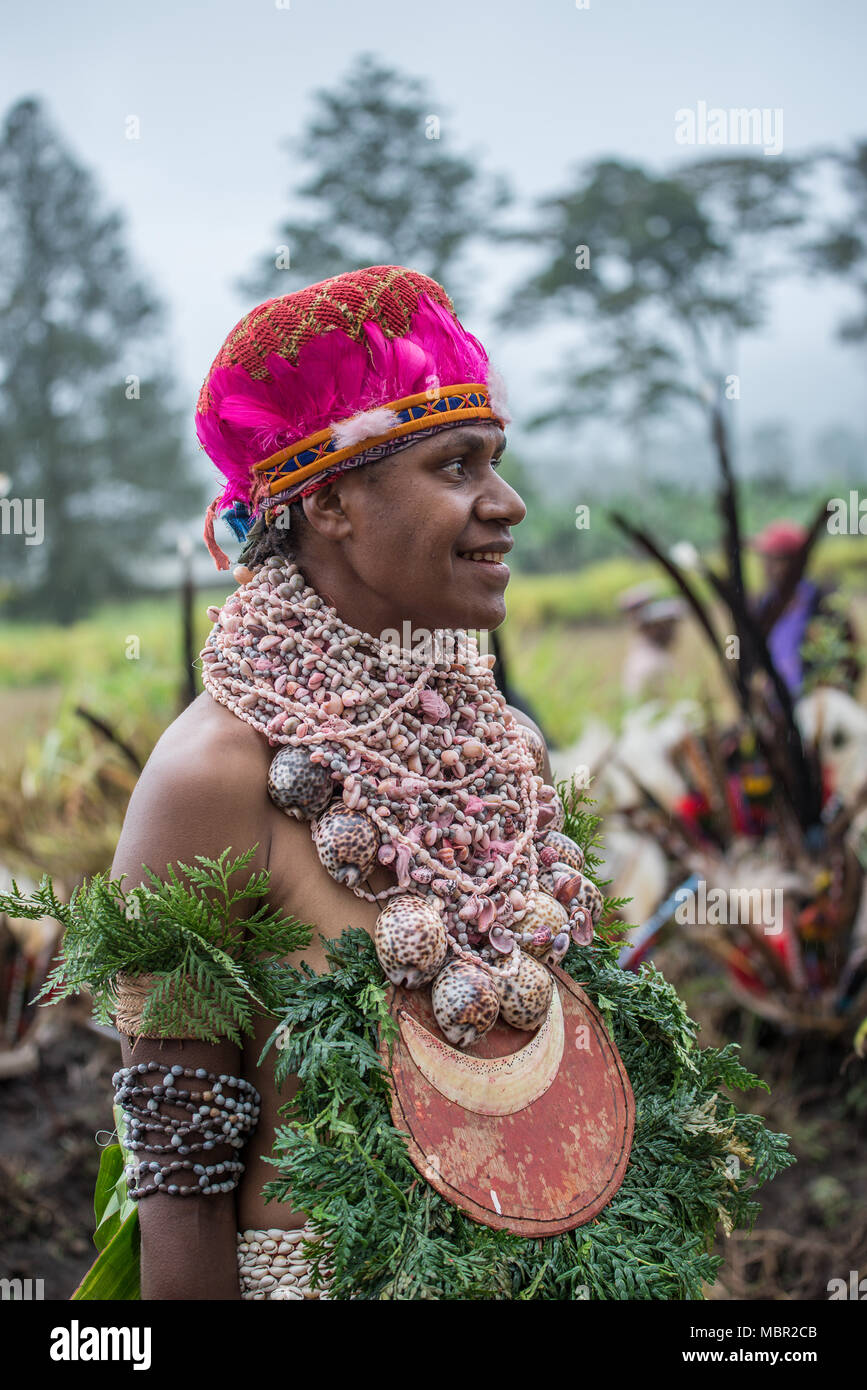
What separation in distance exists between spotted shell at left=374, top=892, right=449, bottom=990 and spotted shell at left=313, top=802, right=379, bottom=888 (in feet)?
0.24

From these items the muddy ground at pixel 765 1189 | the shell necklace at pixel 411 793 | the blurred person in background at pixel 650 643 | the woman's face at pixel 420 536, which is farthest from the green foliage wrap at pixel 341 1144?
the blurred person in background at pixel 650 643

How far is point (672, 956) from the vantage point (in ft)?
16.8

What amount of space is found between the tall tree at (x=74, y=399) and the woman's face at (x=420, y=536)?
14.5m

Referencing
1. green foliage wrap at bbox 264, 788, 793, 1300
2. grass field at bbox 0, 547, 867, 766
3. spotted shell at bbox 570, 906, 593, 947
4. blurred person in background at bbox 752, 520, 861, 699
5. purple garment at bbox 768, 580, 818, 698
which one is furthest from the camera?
grass field at bbox 0, 547, 867, 766

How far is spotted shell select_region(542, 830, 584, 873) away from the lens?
1.93 m

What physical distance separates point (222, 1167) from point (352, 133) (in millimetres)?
15238

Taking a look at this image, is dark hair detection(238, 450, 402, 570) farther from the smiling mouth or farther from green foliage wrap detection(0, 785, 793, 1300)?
green foliage wrap detection(0, 785, 793, 1300)

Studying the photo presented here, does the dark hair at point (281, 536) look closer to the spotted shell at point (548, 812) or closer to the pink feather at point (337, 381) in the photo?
the pink feather at point (337, 381)

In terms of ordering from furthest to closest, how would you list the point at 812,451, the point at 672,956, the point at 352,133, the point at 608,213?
the point at 812,451
the point at 608,213
the point at 352,133
the point at 672,956

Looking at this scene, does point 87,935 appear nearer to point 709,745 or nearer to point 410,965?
point 410,965

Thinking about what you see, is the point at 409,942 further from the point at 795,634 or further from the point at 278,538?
the point at 795,634

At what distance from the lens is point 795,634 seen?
637 centimetres

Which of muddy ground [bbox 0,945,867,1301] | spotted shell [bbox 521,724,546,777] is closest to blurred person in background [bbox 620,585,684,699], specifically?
muddy ground [bbox 0,945,867,1301]
